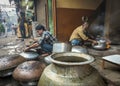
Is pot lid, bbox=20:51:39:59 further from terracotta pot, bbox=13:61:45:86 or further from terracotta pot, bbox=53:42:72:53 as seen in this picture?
terracotta pot, bbox=13:61:45:86

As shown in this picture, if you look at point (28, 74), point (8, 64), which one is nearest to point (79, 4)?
point (8, 64)

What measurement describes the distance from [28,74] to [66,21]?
14.3 feet

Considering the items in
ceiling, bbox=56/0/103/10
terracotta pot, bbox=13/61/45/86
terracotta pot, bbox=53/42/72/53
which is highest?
ceiling, bbox=56/0/103/10

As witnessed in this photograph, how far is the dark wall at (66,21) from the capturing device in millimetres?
7092

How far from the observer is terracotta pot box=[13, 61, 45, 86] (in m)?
3.34

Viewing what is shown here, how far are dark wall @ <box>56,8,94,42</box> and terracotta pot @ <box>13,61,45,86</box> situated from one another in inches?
150

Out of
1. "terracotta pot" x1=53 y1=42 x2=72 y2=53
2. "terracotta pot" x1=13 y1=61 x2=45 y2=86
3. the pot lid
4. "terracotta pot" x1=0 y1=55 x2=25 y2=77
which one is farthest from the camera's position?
the pot lid

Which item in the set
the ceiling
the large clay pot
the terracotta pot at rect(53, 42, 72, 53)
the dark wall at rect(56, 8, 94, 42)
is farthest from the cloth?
the large clay pot

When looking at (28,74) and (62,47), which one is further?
(62,47)

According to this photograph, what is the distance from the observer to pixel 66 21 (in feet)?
23.9

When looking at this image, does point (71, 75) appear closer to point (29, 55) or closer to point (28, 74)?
point (28, 74)

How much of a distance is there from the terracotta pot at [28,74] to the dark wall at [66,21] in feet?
12.5

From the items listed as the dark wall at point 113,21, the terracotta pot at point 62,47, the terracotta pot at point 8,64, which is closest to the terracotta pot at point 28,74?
the terracotta pot at point 8,64

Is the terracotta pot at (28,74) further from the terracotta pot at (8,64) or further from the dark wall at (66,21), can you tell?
the dark wall at (66,21)
